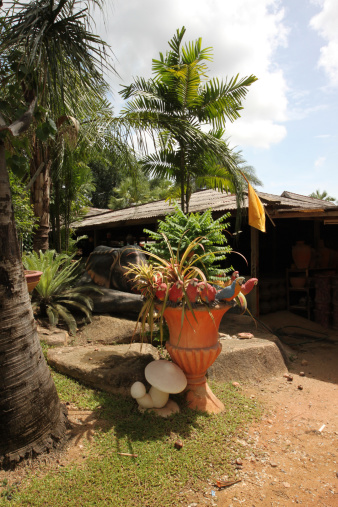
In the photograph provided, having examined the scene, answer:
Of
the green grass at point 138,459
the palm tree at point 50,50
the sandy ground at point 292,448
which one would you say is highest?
the palm tree at point 50,50

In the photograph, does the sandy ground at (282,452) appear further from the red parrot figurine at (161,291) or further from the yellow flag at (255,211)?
the yellow flag at (255,211)

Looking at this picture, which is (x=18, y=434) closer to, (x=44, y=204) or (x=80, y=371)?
(x=80, y=371)

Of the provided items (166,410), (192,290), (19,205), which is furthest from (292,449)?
(19,205)

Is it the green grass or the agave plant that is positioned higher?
the agave plant

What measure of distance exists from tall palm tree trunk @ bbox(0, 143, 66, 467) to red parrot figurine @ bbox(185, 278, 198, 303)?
1.28m

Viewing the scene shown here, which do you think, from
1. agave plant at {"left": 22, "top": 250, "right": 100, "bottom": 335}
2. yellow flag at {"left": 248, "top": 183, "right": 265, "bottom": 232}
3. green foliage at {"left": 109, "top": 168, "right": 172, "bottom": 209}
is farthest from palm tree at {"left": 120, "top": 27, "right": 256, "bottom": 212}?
green foliage at {"left": 109, "top": 168, "right": 172, "bottom": 209}

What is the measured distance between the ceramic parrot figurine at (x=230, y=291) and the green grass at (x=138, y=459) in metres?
1.09

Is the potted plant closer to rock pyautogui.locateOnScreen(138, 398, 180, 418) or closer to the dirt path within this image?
rock pyautogui.locateOnScreen(138, 398, 180, 418)

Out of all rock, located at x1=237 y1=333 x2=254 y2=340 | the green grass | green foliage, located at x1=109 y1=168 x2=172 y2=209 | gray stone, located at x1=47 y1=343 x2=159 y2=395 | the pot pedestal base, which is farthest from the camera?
green foliage, located at x1=109 y1=168 x2=172 y2=209

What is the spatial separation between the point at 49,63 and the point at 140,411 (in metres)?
3.22

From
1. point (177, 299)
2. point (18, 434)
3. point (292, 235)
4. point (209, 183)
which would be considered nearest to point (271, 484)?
point (177, 299)

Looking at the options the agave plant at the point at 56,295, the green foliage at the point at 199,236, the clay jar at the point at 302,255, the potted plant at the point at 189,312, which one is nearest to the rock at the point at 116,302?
the agave plant at the point at 56,295

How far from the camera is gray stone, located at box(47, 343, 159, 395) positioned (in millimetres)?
3395

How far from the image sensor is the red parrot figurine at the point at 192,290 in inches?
118
